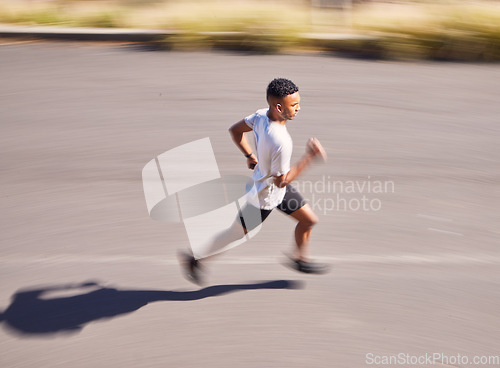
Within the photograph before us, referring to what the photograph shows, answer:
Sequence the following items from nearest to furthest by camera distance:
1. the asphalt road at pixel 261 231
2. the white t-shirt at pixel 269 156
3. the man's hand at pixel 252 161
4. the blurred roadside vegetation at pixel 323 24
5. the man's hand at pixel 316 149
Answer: the man's hand at pixel 316 149, the white t-shirt at pixel 269 156, the asphalt road at pixel 261 231, the man's hand at pixel 252 161, the blurred roadside vegetation at pixel 323 24

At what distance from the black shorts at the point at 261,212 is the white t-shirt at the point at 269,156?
0.06 meters

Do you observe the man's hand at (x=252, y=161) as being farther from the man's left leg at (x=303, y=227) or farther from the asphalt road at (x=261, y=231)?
the asphalt road at (x=261, y=231)

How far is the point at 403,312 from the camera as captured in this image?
164 inches

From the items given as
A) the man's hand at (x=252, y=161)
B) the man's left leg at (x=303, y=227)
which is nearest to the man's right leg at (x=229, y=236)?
the man's left leg at (x=303, y=227)

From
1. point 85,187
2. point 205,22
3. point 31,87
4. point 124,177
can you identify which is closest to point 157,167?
point 124,177

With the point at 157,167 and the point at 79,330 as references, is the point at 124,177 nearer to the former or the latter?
the point at 157,167

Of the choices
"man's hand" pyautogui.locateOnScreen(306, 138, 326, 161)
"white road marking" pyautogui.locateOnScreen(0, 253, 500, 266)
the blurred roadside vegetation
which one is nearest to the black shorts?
"man's hand" pyautogui.locateOnScreen(306, 138, 326, 161)

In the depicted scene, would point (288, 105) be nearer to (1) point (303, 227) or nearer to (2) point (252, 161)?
(2) point (252, 161)

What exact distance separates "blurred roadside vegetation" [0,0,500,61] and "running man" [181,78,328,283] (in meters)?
5.16

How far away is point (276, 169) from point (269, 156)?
4.0 inches

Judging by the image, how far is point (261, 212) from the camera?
4.05m

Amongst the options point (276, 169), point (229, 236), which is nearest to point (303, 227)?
point (229, 236)

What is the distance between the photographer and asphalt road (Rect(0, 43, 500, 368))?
12.8 feet

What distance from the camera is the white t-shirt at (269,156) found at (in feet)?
12.0
